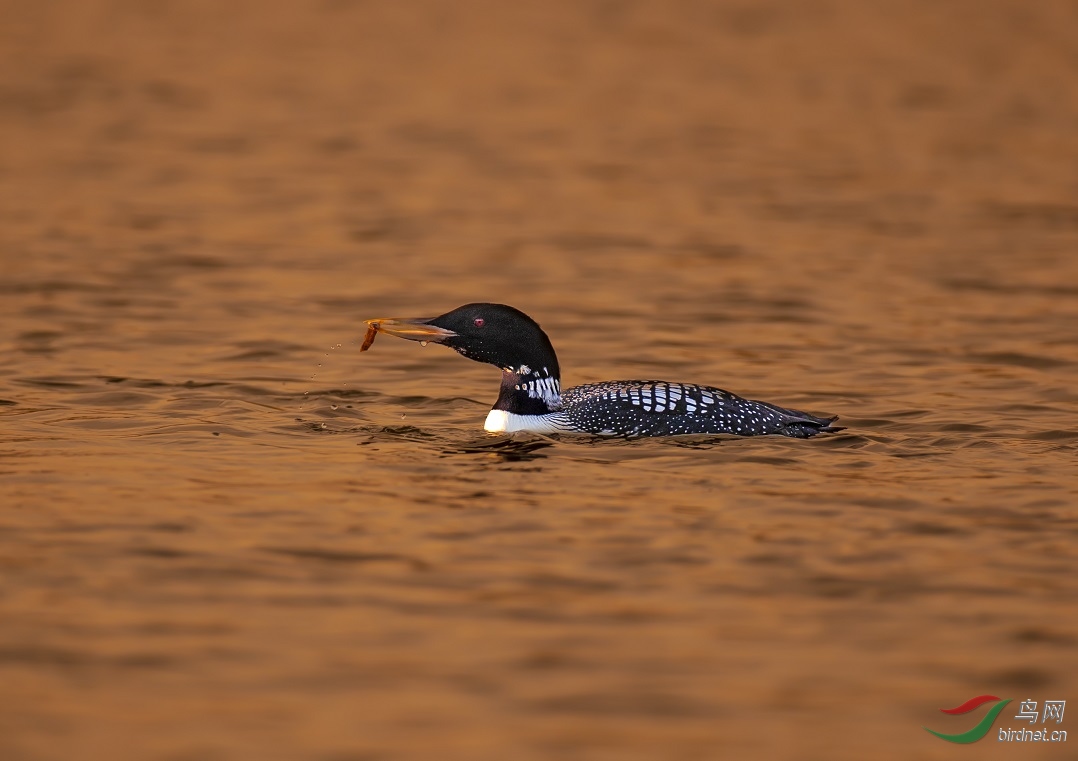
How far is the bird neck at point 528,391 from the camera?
8750 millimetres

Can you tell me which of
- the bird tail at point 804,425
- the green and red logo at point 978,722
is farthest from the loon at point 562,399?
the green and red logo at point 978,722

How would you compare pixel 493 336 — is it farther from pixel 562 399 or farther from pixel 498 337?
pixel 562 399

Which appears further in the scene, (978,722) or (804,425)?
(804,425)

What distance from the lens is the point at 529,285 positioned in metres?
12.8

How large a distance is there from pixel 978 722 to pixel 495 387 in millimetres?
5287

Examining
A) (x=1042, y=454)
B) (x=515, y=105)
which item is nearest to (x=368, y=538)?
(x=1042, y=454)

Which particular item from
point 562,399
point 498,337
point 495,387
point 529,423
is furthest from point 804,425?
point 495,387

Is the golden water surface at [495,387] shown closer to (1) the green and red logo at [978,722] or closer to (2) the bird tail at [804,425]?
(1) the green and red logo at [978,722]

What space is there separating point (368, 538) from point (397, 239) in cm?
737

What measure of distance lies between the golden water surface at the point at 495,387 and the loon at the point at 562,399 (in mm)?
157

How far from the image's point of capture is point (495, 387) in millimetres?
10258

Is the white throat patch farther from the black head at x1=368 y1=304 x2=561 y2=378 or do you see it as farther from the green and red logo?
the green and red logo

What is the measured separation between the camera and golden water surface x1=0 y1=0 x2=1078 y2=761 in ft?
17.8

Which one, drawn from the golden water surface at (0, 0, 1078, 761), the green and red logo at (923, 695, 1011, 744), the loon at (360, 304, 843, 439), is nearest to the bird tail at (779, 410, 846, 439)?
the loon at (360, 304, 843, 439)
